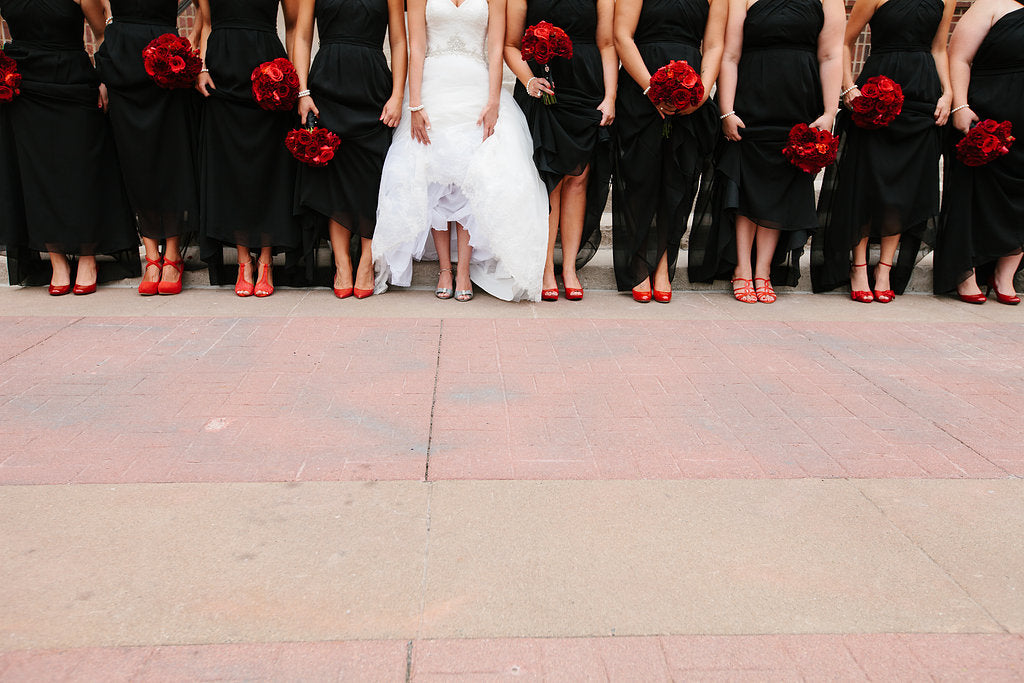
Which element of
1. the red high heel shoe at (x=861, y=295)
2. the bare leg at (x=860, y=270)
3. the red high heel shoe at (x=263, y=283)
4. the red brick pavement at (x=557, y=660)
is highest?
the bare leg at (x=860, y=270)

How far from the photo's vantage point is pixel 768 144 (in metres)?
5.43

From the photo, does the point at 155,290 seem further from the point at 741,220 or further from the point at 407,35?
the point at 741,220

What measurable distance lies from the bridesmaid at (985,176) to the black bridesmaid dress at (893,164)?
19 cm

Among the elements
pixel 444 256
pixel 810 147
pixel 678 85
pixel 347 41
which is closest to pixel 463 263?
pixel 444 256

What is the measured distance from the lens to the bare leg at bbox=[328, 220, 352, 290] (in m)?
5.43

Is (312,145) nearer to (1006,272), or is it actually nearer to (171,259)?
(171,259)

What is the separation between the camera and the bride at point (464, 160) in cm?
514

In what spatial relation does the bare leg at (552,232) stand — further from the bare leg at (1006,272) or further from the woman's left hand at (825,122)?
the bare leg at (1006,272)

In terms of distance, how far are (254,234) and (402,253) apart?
104 centimetres

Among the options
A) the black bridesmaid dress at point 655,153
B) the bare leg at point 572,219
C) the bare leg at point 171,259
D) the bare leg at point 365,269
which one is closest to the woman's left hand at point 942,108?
the black bridesmaid dress at point 655,153

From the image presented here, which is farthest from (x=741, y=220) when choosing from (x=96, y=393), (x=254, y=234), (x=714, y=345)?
(x=96, y=393)

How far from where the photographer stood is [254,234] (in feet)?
17.7

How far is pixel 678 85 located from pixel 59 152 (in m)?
4.10

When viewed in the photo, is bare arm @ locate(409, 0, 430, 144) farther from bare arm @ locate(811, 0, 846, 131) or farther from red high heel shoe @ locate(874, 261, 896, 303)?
red high heel shoe @ locate(874, 261, 896, 303)
